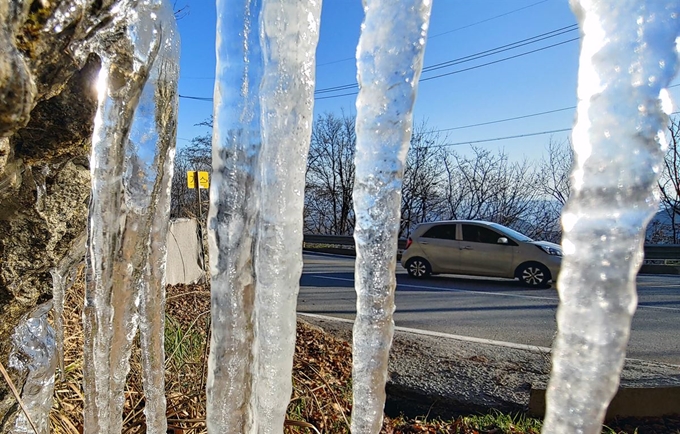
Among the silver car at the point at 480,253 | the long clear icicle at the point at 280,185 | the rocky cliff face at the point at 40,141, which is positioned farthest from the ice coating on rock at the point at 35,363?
the silver car at the point at 480,253

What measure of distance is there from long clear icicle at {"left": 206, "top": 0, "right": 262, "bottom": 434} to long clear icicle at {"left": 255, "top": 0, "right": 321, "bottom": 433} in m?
0.05

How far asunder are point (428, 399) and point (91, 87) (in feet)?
10.5

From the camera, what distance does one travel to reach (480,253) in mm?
Answer: 10164

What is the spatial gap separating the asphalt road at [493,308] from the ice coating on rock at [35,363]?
4.85 meters

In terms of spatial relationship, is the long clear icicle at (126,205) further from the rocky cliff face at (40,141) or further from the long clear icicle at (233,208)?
the long clear icicle at (233,208)

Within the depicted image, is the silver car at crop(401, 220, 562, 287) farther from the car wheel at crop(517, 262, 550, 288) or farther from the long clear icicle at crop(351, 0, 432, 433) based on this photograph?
the long clear icicle at crop(351, 0, 432, 433)

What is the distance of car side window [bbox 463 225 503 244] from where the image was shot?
10.0 metres

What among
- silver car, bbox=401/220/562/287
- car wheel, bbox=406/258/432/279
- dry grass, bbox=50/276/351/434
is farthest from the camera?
car wheel, bbox=406/258/432/279

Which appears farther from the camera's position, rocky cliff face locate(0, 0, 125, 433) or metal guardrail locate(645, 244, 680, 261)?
metal guardrail locate(645, 244, 680, 261)

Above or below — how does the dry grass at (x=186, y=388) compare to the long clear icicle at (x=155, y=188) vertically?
below

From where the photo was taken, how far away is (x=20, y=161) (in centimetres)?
123

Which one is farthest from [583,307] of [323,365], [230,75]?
[323,365]

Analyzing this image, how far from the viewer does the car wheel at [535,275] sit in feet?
30.8

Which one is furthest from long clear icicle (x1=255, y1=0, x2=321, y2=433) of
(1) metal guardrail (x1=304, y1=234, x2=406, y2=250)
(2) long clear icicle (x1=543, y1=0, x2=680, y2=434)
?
(1) metal guardrail (x1=304, y1=234, x2=406, y2=250)
